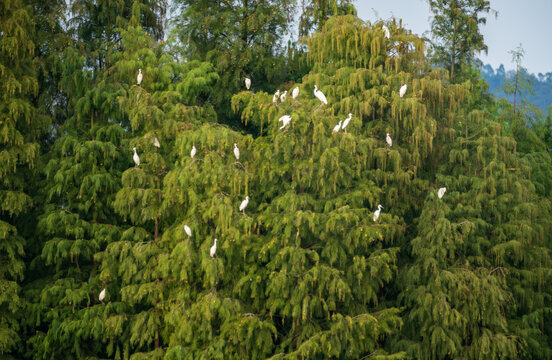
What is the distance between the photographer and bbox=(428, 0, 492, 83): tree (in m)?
14.1

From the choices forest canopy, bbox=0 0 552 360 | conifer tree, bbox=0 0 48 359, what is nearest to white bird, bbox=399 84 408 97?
forest canopy, bbox=0 0 552 360

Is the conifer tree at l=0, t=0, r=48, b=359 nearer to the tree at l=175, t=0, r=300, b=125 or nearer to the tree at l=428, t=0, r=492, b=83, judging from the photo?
the tree at l=175, t=0, r=300, b=125

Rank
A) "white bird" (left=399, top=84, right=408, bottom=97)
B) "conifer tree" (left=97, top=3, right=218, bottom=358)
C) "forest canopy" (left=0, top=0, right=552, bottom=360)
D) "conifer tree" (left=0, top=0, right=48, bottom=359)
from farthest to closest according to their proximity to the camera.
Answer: "white bird" (left=399, top=84, right=408, bottom=97) → "conifer tree" (left=0, top=0, right=48, bottom=359) → "conifer tree" (left=97, top=3, right=218, bottom=358) → "forest canopy" (left=0, top=0, right=552, bottom=360)

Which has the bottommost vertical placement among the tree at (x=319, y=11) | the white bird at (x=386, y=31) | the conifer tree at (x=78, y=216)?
the conifer tree at (x=78, y=216)

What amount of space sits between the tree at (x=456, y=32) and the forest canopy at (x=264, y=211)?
3539mm

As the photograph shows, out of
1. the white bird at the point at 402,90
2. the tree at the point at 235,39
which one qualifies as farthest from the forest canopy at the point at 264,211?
the tree at the point at 235,39

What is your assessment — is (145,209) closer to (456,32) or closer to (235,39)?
(235,39)

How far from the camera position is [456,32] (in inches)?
566

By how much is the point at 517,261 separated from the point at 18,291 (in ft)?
25.9

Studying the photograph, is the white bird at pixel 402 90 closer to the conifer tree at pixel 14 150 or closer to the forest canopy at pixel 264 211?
the forest canopy at pixel 264 211

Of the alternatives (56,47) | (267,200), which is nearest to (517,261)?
(267,200)

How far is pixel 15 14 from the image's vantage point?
10.4 meters

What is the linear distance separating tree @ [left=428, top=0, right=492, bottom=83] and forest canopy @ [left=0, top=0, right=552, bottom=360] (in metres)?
3.54

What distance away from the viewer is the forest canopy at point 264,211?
28.7 ft
